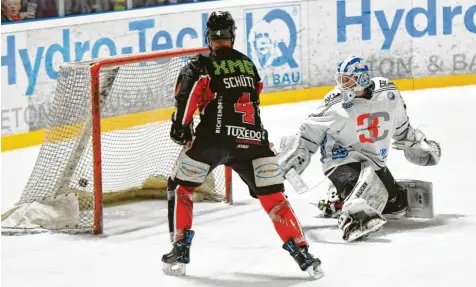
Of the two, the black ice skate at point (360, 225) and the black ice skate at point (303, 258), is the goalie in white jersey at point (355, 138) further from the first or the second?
the black ice skate at point (303, 258)

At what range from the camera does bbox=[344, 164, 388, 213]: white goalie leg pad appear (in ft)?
22.0

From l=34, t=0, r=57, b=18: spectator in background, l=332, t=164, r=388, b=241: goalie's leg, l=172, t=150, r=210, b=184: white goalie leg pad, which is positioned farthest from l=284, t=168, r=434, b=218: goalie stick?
l=34, t=0, r=57, b=18: spectator in background

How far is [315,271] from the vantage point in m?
5.78

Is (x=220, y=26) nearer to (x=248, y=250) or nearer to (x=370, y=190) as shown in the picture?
(x=248, y=250)

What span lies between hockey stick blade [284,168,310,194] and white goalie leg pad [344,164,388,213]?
0.81 ft

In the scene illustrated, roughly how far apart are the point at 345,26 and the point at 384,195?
4739 mm

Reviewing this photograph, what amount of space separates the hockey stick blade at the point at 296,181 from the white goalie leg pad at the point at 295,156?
0.10 feet

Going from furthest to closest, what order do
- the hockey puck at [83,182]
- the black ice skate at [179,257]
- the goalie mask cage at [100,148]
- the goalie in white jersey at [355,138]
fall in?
1. the hockey puck at [83,182]
2. the goalie mask cage at [100,148]
3. the goalie in white jersey at [355,138]
4. the black ice skate at [179,257]

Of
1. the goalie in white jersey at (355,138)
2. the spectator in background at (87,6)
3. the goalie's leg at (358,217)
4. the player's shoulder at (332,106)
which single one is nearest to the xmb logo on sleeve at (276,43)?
the spectator in background at (87,6)

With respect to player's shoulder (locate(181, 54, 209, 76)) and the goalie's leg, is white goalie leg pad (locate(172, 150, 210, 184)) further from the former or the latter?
the goalie's leg

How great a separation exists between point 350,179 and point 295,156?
340 mm

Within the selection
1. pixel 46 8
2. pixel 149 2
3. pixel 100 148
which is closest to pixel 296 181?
pixel 100 148

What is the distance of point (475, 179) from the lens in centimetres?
813

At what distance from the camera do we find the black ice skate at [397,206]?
7.00 m
